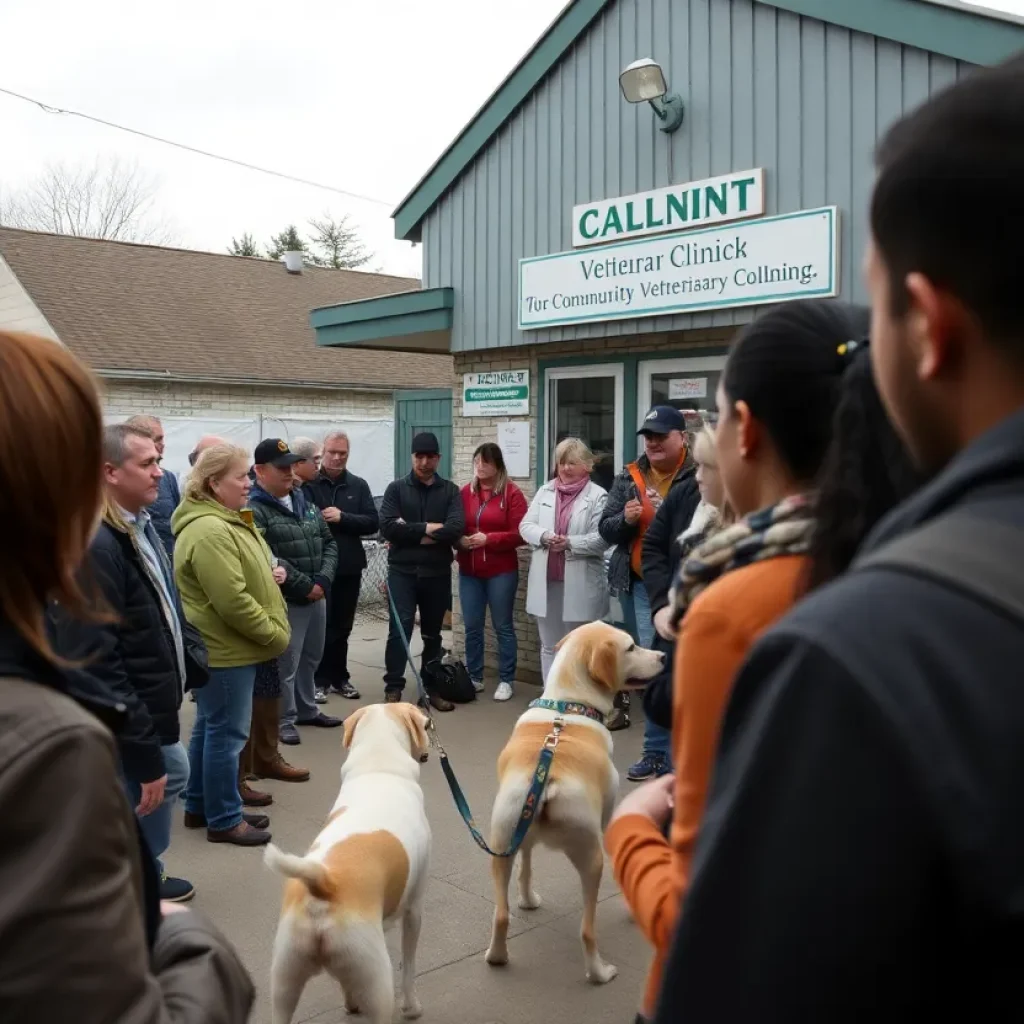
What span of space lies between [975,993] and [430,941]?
4.14 m

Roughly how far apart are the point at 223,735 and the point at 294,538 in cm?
201

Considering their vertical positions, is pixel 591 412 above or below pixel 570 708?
above

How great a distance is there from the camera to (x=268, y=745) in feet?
21.3

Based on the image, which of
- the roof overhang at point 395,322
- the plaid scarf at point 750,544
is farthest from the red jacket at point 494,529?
the plaid scarf at point 750,544

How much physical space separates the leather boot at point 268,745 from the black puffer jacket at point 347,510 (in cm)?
216

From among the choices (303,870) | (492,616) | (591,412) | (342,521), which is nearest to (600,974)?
(303,870)

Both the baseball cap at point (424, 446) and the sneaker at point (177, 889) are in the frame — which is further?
the baseball cap at point (424, 446)

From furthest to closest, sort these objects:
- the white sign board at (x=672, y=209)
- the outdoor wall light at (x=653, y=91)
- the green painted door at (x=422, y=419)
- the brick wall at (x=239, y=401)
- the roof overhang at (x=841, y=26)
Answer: the brick wall at (x=239, y=401), the green painted door at (x=422, y=419), the outdoor wall light at (x=653, y=91), the white sign board at (x=672, y=209), the roof overhang at (x=841, y=26)

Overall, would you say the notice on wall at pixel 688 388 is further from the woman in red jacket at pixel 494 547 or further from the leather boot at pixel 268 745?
the leather boot at pixel 268 745

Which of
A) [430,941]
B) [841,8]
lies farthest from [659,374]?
[430,941]

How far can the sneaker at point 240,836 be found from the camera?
18.1 ft

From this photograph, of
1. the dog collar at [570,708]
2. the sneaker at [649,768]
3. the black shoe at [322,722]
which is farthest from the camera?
the black shoe at [322,722]

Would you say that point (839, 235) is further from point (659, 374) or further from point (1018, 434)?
point (1018, 434)

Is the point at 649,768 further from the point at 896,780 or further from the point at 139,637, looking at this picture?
the point at 896,780
